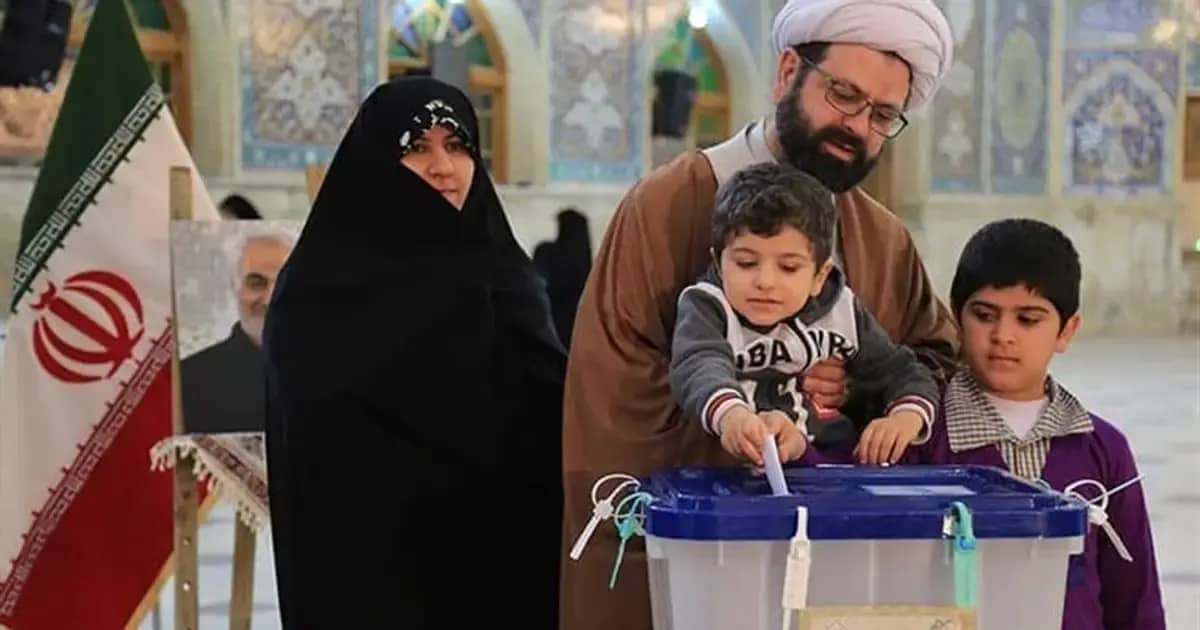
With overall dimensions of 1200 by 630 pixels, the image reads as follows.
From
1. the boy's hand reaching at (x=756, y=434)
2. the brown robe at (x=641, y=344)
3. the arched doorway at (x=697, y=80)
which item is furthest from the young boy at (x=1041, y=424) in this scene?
the arched doorway at (x=697, y=80)

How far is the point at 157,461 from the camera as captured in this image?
2260 millimetres

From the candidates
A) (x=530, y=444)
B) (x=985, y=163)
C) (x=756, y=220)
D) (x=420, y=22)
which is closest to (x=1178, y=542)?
(x=530, y=444)

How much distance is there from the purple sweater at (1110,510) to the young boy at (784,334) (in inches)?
3.1

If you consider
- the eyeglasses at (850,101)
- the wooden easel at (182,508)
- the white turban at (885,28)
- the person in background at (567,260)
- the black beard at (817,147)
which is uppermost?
the white turban at (885,28)

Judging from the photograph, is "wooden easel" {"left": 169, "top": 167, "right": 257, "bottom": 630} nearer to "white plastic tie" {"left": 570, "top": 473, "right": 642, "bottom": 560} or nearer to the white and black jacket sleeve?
"white plastic tie" {"left": 570, "top": 473, "right": 642, "bottom": 560}

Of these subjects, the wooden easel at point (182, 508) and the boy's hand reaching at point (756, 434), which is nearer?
the boy's hand reaching at point (756, 434)

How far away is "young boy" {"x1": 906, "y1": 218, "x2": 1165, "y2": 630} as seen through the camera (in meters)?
1.42

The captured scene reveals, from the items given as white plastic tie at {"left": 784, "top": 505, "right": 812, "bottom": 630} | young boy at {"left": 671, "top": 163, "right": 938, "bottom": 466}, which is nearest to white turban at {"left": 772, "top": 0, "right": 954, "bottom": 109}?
young boy at {"left": 671, "top": 163, "right": 938, "bottom": 466}

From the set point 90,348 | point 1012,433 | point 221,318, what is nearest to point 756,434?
point 1012,433

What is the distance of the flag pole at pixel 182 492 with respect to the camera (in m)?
2.26

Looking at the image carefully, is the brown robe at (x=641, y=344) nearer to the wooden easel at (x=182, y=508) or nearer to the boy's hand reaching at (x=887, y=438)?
the boy's hand reaching at (x=887, y=438)

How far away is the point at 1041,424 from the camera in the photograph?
1.43 meters

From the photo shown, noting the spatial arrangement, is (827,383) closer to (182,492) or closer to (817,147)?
(817,147)

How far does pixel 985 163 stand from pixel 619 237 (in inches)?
341
